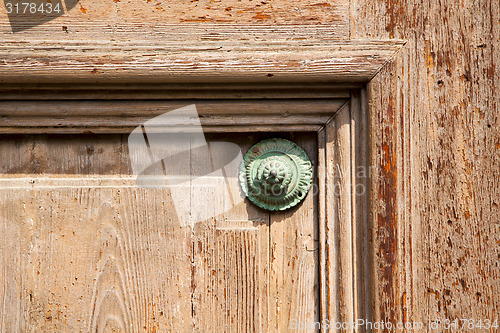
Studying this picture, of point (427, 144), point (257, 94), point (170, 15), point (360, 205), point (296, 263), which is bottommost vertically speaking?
point (296, 263)

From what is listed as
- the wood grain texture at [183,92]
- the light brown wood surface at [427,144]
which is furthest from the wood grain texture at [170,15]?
the wood grain texture at [183,92]

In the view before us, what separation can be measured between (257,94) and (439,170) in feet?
1.25

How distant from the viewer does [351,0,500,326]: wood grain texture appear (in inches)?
28.6

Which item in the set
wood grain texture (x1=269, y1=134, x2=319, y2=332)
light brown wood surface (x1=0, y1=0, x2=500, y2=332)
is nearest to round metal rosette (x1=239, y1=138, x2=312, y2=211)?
wood grain texture (x1=269, y1=134, x2=319, y2=332)

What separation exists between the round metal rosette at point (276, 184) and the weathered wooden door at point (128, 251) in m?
0.02

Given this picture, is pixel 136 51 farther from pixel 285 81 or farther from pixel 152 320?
pixel 152 320

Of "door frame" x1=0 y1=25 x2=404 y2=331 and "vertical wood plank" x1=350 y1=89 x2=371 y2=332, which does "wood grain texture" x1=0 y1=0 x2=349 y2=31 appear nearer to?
"door frame" x1=0 y1=25 x2=404 y2=331

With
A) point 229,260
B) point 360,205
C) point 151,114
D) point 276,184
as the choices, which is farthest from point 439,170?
point 151,114

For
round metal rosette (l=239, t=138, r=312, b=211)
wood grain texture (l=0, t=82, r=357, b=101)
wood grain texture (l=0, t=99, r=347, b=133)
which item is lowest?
round metal rosette (l=239, t=138, r=312, b=211)

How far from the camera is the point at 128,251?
79cm

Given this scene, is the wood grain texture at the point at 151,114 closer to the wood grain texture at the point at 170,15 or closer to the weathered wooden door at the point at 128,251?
the weathered wooden door at the point at 128,251

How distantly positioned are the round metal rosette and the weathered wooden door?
0.02 metres

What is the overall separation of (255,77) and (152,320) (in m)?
0.54

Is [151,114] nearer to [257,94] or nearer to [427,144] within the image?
[257,94]
